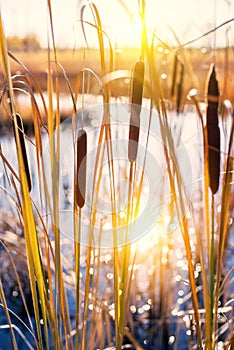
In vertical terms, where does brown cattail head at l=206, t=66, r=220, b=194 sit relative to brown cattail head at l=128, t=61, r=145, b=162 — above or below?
below

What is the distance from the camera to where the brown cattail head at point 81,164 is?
0.70 m

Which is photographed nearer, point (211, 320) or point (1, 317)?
point (211, 320)

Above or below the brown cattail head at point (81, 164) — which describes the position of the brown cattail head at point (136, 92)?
above

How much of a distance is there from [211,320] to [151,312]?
1.34 m

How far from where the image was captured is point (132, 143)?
68 cm

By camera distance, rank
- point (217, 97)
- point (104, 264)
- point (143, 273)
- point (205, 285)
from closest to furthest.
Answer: point (217, 97) → point (205, 285) → point (104, 264) → point (143, 273)

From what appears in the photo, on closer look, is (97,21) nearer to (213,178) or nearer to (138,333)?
(213,178)

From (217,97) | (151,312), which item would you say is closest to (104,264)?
(151,312)

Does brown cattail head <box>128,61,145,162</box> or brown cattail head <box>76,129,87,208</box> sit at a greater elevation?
brown cattail head <box>128,61,145,162</box>

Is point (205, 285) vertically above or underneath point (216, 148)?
underneath

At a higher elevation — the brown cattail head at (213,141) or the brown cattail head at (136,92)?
the brown cattail head at (136,92)

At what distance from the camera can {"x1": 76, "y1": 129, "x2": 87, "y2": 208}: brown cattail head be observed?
2.29 feet

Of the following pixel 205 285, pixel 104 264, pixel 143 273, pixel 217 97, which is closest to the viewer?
pixel 217 97

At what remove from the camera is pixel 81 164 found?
2.31 ft
